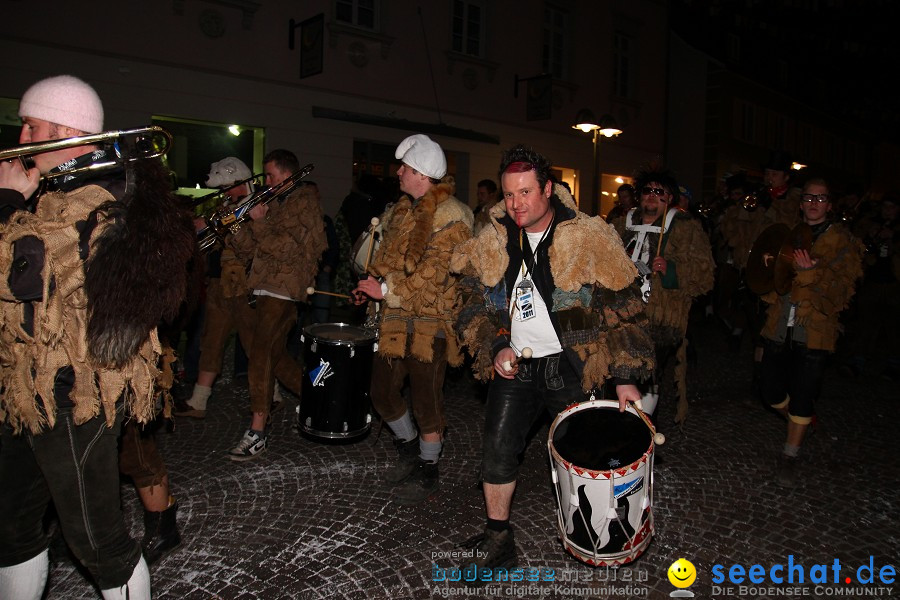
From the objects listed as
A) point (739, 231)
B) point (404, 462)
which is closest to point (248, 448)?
point (404, 462)

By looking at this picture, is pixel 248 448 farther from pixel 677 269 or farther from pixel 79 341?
pixel 677 269

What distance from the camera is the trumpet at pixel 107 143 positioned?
2.24 metres

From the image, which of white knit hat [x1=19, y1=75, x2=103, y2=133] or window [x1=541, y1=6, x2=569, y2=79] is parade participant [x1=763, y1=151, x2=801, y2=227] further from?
window [x1=541, y1=6, x2=569, y2=79]

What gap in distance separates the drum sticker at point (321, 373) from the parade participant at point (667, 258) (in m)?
2.41

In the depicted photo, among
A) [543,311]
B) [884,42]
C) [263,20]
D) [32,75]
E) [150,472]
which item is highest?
[884,42]

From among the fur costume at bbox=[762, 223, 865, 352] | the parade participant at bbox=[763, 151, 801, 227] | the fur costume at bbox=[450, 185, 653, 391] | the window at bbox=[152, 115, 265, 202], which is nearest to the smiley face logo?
the fur costume at bbox=[450, 185, 653, 391]

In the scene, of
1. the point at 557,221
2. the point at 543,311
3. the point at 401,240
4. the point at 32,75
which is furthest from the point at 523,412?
the point at 32,75

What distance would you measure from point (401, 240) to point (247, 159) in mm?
8957

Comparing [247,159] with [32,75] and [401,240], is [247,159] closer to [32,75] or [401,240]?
[32,75]

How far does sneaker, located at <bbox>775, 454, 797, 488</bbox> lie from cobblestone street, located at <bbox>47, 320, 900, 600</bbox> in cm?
9

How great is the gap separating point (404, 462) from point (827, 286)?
3220mm

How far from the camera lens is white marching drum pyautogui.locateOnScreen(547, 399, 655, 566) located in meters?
2.75

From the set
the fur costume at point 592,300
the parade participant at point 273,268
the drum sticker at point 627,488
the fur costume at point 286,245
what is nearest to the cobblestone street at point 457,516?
the parade participant at point 273,268

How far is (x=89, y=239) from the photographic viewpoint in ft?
7.38
